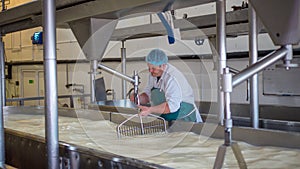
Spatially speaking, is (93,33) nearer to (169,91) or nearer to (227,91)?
(169,91)

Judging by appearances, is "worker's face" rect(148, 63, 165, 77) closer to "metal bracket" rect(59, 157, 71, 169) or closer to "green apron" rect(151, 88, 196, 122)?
"green apron" rect(151, 88, 196, 122)

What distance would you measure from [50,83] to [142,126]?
27.9 inches

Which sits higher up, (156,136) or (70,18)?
(70,18)

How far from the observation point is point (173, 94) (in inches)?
77.4

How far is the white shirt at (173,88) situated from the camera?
6.39 ft

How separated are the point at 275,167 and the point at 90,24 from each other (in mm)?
920

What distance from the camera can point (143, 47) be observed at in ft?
14.4

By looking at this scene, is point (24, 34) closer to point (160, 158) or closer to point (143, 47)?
point (143, 47)

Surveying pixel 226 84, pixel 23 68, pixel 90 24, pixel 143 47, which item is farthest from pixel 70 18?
pixel 23 68

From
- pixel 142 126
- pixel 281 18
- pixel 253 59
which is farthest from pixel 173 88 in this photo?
pixel 281 18

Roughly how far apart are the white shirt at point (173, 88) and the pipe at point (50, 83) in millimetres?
906

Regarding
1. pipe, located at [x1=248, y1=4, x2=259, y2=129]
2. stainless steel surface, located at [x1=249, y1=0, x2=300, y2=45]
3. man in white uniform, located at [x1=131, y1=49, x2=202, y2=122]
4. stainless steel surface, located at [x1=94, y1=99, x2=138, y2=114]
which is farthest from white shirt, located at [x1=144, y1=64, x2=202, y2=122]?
stainless steel surface, located at [x1=249, y1=0, x2=300, y2=45]

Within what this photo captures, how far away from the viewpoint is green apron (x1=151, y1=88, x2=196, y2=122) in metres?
2.01

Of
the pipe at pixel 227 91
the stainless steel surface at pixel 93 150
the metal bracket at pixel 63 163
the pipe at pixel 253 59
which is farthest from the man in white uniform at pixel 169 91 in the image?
the pipe at pixel 227 91
